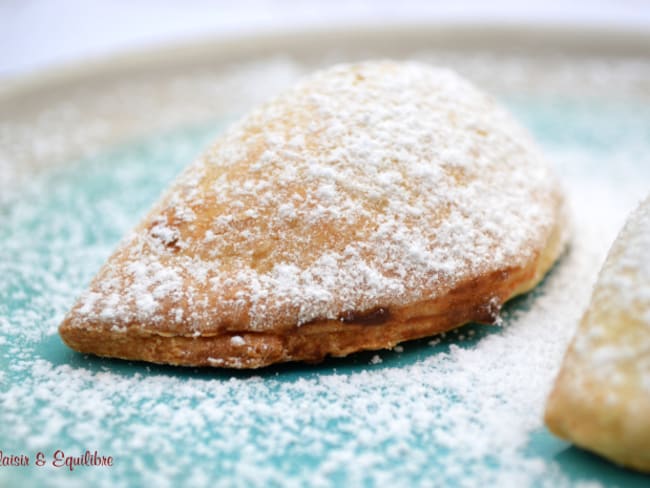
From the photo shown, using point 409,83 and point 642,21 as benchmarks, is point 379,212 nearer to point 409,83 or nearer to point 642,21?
point 409,83

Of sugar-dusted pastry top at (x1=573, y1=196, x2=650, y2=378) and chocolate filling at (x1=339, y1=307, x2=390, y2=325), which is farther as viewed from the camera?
chocolate filling at (x1=339, y1=307, x2=390, y2=325)

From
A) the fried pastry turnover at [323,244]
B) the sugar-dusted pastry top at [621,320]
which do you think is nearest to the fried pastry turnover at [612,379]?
the sugar-dusted pastry top at [621,320]

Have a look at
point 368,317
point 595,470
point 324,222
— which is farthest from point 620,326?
point 324,222

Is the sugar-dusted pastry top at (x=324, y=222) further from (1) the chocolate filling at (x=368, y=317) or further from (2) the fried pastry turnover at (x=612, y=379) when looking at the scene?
(2) the fried pastry turnover at (x=612, y=379)

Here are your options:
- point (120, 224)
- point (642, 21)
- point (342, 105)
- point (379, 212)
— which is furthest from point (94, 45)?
point (642, 21)

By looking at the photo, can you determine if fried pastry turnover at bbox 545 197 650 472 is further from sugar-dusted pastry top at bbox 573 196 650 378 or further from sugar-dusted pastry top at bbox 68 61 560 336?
sugar-dusted pastry top at bbox 68 61 560 336

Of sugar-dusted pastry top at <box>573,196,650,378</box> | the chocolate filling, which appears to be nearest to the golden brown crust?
the chocolate filling
